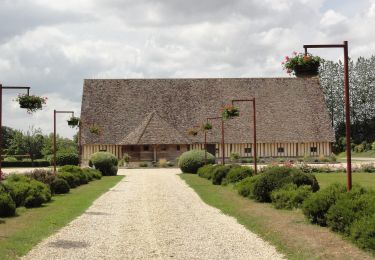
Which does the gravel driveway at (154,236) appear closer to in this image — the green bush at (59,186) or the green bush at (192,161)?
the green bush at (59,186)

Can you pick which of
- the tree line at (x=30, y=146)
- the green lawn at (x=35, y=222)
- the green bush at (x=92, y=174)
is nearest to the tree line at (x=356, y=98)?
the tree line at (x=30, y=146)

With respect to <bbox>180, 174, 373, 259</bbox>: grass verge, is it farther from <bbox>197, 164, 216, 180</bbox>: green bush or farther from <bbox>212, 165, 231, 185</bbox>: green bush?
<bbox>197, 164, 216, 180</bbox>: green bush

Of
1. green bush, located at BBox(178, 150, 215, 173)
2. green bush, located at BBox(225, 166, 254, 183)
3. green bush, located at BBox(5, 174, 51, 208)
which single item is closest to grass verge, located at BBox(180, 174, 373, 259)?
green bush, located at BBox(5, 174, 51, 208)

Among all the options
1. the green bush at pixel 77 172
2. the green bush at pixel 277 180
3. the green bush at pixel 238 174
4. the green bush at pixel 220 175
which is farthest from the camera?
the green bush at pixel 77 172

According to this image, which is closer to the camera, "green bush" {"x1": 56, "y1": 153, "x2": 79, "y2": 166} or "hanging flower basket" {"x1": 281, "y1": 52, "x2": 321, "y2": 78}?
"hanging flower basket" {"x1": 281, "y1": 52, "x2": 321, "y2": 78}

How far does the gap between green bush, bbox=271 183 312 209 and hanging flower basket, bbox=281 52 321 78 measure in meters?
3.99

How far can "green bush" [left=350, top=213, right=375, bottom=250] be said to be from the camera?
381 inches

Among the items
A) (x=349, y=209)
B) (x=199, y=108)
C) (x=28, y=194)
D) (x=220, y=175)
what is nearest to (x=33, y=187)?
(x=28, y=194)

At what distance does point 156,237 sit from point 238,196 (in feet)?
29.6

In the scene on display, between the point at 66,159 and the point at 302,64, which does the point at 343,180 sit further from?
the point at 66,159

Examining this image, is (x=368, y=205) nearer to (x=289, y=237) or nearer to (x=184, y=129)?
(x=289, y=237)

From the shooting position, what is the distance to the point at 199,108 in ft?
186

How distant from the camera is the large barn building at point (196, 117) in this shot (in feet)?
172

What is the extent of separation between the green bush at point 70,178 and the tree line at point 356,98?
5517 centimetres
